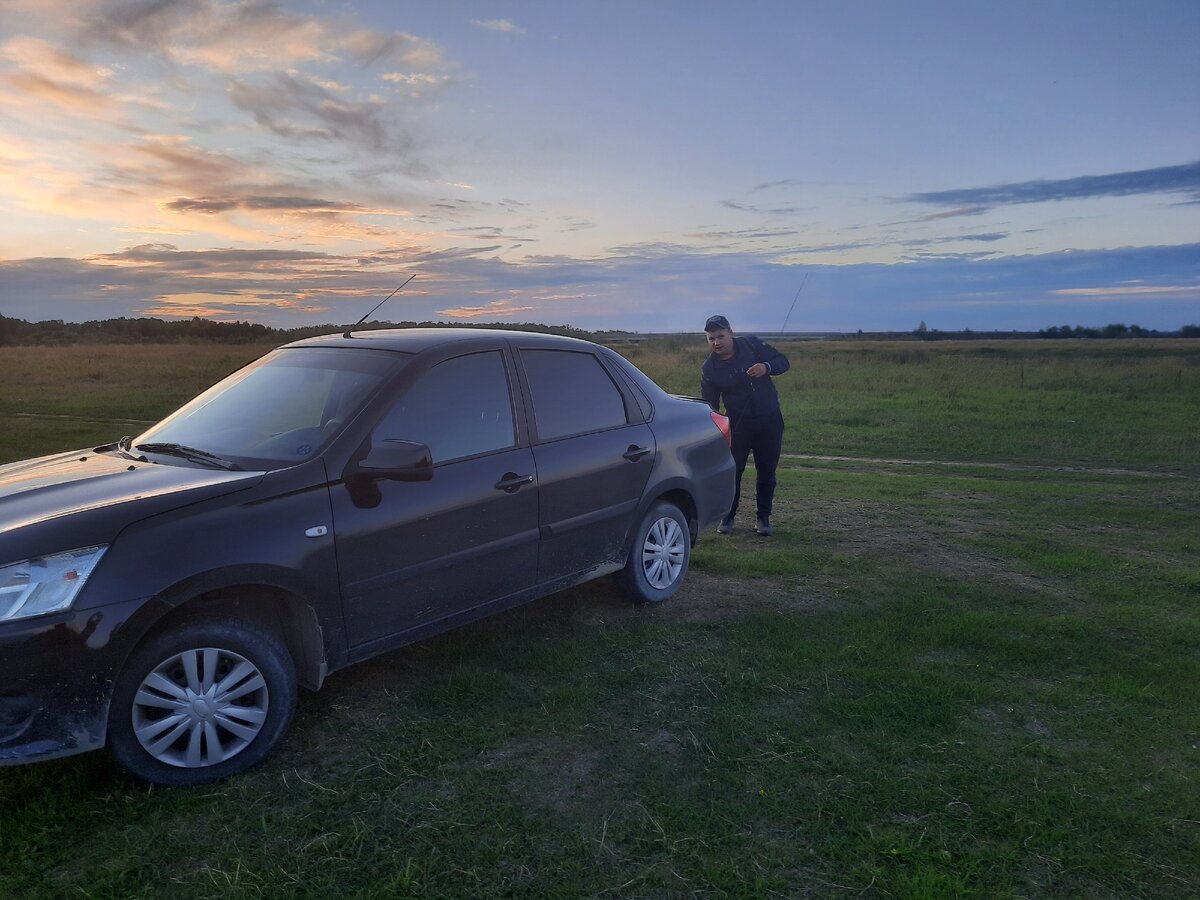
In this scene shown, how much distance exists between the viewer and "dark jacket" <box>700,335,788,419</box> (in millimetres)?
7543

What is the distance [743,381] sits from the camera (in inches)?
298

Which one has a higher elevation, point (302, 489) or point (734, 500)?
point (302, 489)

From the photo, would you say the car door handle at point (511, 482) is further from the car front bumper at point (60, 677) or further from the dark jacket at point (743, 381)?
the dark jacket at point (743, 381)

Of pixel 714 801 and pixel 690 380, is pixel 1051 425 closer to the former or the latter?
pixel 690 380

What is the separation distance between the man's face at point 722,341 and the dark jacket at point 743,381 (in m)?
0.06

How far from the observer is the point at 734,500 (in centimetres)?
652

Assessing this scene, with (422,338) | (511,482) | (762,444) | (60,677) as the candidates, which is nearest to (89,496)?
(60,677)

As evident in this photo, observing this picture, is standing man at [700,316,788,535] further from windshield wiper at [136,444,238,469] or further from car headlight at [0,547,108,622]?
car headlight at [0,547,108,622]

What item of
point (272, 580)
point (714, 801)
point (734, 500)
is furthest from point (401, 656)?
point (734, 500)

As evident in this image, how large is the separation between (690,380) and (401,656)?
21.4 meters

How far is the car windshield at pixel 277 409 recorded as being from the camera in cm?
393

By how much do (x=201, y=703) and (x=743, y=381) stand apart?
5326 millimetres

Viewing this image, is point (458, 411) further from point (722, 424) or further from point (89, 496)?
point (722, 424)

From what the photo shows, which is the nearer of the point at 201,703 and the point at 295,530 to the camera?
the point at 201,703
